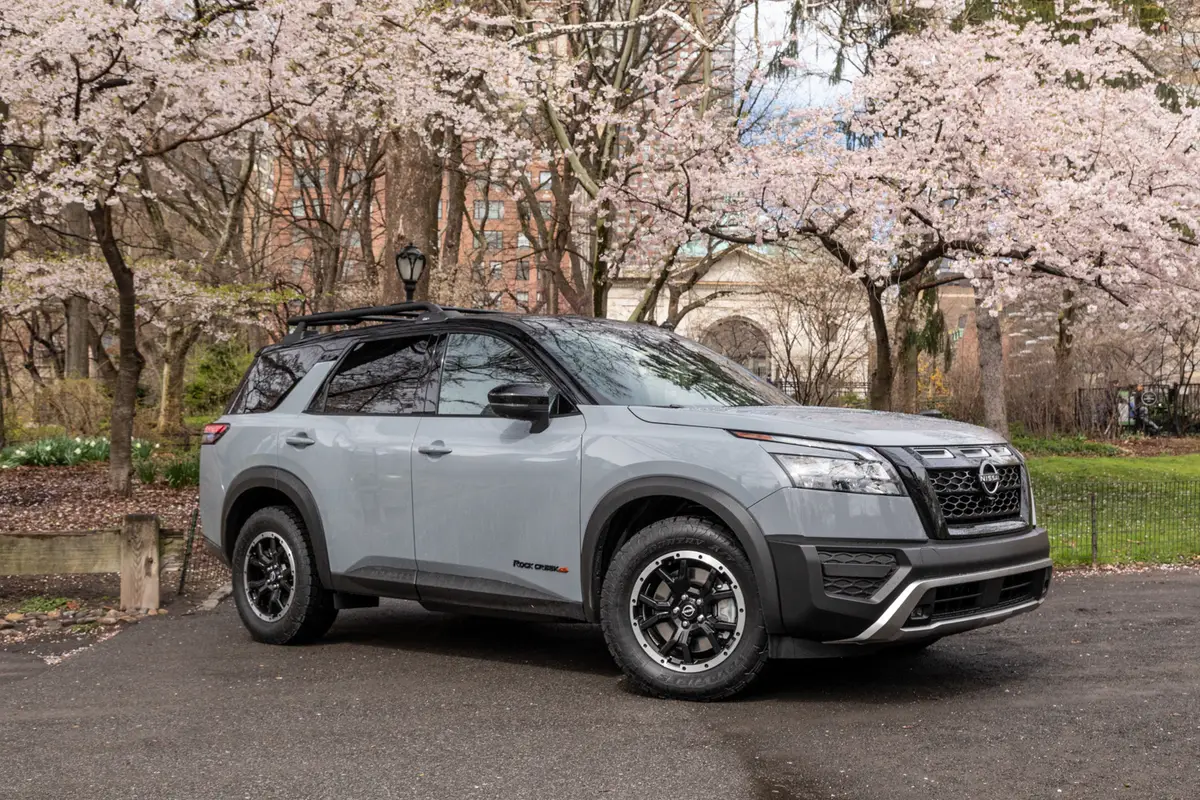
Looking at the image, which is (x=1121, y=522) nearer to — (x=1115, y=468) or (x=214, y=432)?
(x=214, y=432)

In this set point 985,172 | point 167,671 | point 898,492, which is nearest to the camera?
point 898,492

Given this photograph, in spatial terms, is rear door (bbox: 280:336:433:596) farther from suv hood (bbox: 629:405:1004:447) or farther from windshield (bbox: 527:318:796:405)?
suv hood (bbox: 629:405:1004:447)

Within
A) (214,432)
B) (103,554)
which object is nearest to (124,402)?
(103,554)

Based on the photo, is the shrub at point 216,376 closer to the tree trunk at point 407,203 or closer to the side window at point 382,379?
the tree trunk at point 407,203

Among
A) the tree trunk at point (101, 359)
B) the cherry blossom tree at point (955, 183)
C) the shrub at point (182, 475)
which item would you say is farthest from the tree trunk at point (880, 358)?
the tree trunk at point (101, 359)

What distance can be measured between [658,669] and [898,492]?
1401mm

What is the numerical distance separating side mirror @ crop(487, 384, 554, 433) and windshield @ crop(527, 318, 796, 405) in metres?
0.29

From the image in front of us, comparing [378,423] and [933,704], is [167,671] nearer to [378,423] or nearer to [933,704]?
[378,423]

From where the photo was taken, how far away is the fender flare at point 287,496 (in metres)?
7.25

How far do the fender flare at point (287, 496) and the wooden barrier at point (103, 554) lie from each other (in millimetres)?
1056

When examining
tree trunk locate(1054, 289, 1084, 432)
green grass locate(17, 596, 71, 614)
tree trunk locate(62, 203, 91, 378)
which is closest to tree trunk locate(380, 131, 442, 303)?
green grass locate(17, 596, 71, 614)

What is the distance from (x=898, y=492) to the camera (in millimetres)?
5414

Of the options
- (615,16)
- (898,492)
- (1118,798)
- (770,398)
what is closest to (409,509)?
(770,398)

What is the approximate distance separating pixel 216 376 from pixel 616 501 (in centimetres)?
3705
